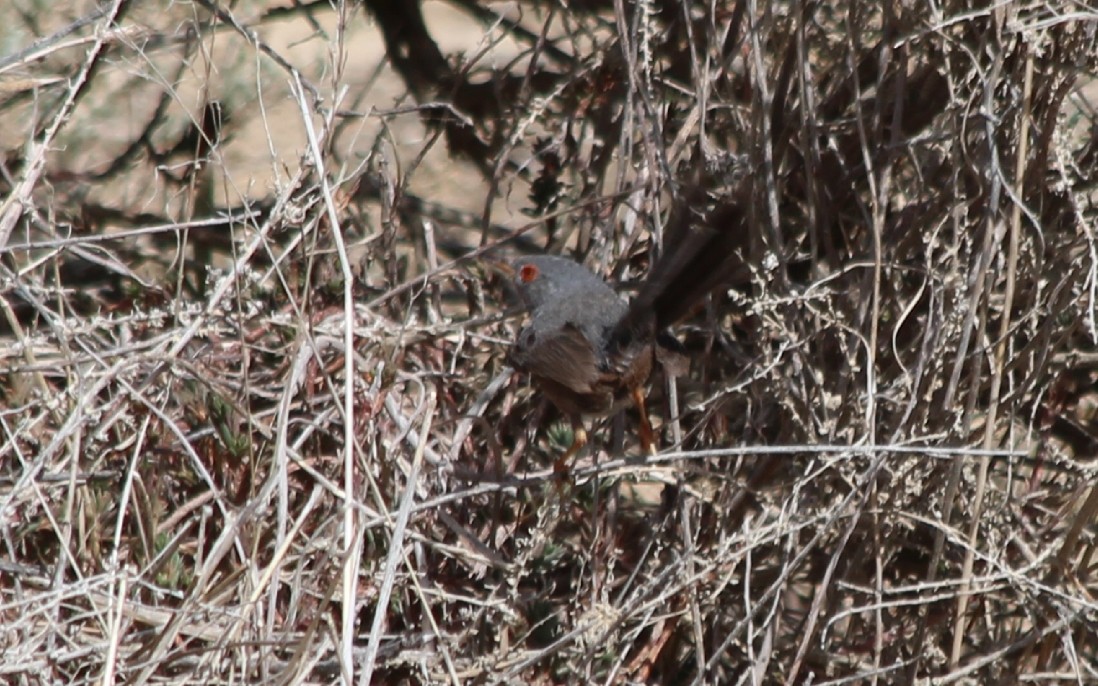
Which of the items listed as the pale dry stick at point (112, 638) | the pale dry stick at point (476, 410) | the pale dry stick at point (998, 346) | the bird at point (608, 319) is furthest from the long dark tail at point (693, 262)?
the pale dry stick at point (112, 638)

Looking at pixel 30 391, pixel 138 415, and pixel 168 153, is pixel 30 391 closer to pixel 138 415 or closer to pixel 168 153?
pixel 138 415

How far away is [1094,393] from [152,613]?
2461 mm

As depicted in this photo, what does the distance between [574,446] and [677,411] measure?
299mm

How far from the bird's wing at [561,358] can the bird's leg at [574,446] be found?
19 cm

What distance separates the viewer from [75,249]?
361 centimetres

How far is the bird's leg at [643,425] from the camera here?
3.52 metres

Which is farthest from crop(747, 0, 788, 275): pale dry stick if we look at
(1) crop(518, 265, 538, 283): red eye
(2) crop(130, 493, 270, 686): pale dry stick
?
(2) crop(130, 493, 270, 686): pale dry stick

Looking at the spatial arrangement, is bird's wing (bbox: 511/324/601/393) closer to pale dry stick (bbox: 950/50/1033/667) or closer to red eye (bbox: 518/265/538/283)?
red eye (bbox: 518/265/538/283)

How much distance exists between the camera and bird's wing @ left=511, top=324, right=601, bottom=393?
3.38 meters

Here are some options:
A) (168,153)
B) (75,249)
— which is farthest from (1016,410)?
(168,153)

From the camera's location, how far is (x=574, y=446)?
3.54 m

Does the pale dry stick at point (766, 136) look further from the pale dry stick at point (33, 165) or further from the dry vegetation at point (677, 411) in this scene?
the pale dry stick at point (33, 165)

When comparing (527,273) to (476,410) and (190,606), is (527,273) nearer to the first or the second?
(476,410)

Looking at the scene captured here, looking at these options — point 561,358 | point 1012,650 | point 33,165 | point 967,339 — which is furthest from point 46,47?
point 1012,650
